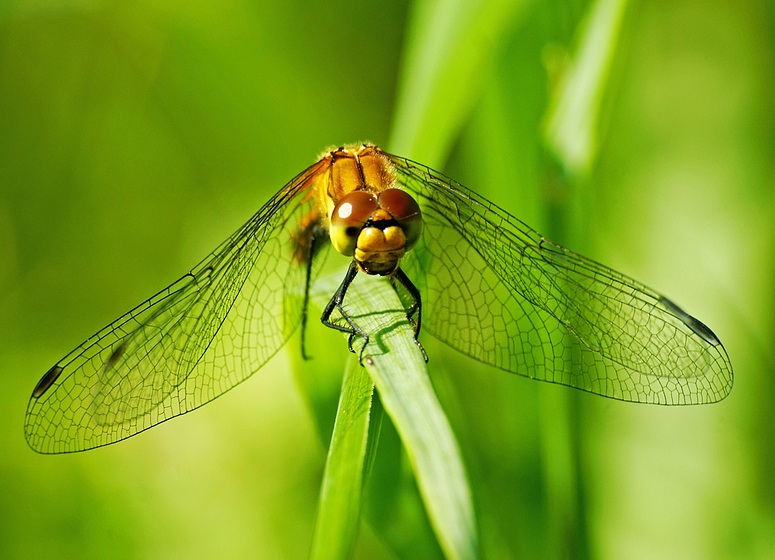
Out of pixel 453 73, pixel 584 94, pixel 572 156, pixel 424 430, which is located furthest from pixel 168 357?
pixel 584 94

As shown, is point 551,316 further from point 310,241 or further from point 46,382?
point 46,382

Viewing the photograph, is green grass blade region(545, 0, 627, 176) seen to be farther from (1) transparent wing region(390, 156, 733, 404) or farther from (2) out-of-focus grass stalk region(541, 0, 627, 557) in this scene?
(1) transparent wing region(390, 156, 733, 404)

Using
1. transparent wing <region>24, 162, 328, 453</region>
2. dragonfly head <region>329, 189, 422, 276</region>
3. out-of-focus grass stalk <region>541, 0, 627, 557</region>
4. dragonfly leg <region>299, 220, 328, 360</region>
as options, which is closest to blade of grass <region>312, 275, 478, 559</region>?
dragonfly head <region>329, 189, 422, 276</region>

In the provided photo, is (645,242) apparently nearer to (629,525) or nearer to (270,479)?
(629,525)

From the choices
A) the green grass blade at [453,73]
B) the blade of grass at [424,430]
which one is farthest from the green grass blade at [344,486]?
the green grass blade at [453,73]

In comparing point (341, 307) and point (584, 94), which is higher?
point (584, 94)

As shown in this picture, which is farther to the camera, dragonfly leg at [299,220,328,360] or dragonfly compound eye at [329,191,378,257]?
dragonfly leg at [299,220,328,360]

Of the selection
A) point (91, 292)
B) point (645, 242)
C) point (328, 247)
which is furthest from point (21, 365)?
point (645, 242)
